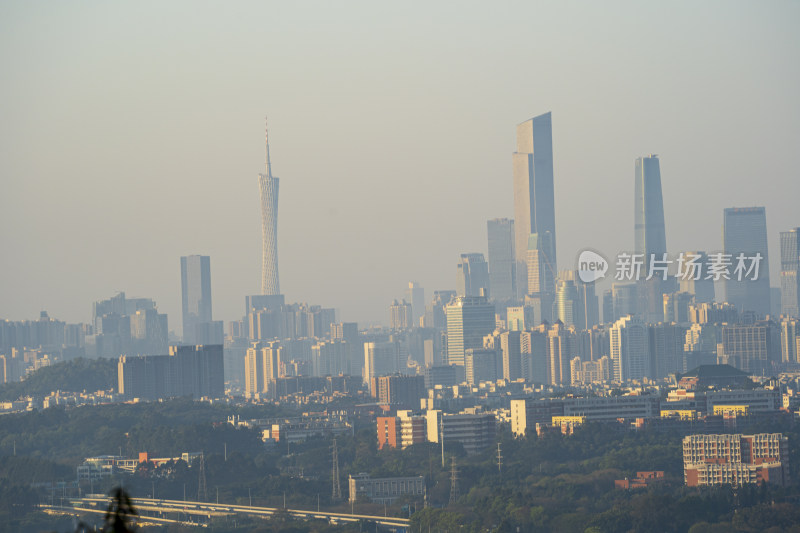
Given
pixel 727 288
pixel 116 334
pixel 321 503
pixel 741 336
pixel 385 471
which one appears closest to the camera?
pixel 321 503

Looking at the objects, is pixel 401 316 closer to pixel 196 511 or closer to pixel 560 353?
pixel 560 353

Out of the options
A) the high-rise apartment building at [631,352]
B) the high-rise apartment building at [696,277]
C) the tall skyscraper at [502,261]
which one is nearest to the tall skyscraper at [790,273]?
the high-rise apartment building at [696,277]

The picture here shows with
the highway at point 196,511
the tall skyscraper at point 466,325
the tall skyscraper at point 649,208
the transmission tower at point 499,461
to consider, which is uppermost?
the tall skyscraper at point 649,208

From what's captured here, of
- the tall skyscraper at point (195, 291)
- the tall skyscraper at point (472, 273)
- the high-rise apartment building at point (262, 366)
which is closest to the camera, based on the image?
the high-rise apartment building at point (262, 366)

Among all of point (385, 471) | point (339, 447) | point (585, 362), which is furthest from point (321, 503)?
point (585, 362)

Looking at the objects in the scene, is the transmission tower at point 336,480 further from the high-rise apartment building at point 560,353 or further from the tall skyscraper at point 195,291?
the tall skyscraper at point 195,291

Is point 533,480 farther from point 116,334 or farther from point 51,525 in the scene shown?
point 116,334

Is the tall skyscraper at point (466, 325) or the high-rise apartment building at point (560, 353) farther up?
the tall skyscraper at point (466, 325)
